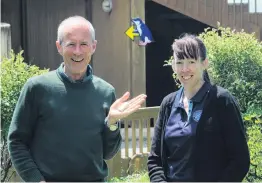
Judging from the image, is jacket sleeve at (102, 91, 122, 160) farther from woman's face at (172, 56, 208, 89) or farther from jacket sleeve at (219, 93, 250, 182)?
jacket sleeve at (219, 93, 250, 182)

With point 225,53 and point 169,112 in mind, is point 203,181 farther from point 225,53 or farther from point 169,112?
point 225,53

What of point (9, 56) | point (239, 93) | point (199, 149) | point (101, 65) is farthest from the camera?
point (101, 65)

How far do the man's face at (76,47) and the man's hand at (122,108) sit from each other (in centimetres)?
28

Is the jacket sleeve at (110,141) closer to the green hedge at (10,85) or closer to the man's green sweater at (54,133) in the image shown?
the man's green sweater at (54,133)

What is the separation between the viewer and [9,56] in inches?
258

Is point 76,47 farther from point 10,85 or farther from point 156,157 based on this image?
point 10,85

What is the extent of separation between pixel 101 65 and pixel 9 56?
4.41 meters

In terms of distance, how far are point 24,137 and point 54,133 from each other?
158 millimetres

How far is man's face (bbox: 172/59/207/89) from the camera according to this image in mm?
2900

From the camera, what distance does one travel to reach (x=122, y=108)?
114 inches

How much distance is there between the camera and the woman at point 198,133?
2797mm

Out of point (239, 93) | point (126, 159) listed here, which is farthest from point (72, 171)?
point (126, 159)

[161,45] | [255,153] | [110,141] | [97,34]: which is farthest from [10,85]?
[161,45]

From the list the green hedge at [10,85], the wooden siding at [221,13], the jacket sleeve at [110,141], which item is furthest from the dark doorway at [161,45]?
the jacket sleeve at [110,141]
